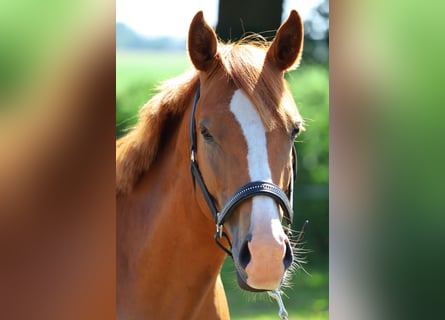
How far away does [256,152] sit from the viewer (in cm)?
189

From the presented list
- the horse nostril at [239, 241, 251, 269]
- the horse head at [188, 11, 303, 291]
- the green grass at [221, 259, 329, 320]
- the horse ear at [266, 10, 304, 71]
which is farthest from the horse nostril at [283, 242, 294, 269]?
the green grass at [221, 259, 329, 320]

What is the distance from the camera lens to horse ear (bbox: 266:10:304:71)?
6.93ft

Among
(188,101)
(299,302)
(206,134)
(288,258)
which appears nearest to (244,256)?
(288,258)

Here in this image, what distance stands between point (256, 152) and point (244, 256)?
35cm

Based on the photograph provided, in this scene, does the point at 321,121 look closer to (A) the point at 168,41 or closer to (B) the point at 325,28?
(B) the point at 325,28

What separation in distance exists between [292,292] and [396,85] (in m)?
2.69

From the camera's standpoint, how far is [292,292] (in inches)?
155

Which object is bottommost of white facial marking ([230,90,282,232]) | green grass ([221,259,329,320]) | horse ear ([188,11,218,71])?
green grass ([221,259,329,320])

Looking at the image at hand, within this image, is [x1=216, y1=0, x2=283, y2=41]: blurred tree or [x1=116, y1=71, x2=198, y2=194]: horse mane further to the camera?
[x1=216, y1=0, x2=283, y2=41]: blurred tree

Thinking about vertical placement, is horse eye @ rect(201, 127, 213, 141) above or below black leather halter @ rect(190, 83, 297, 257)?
above

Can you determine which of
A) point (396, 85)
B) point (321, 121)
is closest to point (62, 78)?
point (396, 85)

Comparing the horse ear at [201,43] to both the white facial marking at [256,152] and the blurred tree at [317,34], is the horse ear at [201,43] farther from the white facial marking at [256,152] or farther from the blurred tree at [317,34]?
the blurred tree at [317,34]

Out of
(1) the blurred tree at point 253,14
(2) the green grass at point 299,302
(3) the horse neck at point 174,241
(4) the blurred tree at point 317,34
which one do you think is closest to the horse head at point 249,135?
(3) the horse neck at point 174,241

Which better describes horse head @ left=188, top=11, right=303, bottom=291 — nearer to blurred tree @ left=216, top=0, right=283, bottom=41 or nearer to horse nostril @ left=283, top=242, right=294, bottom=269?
horse nostril @ left=283, top=242, right=294, bottom=269
